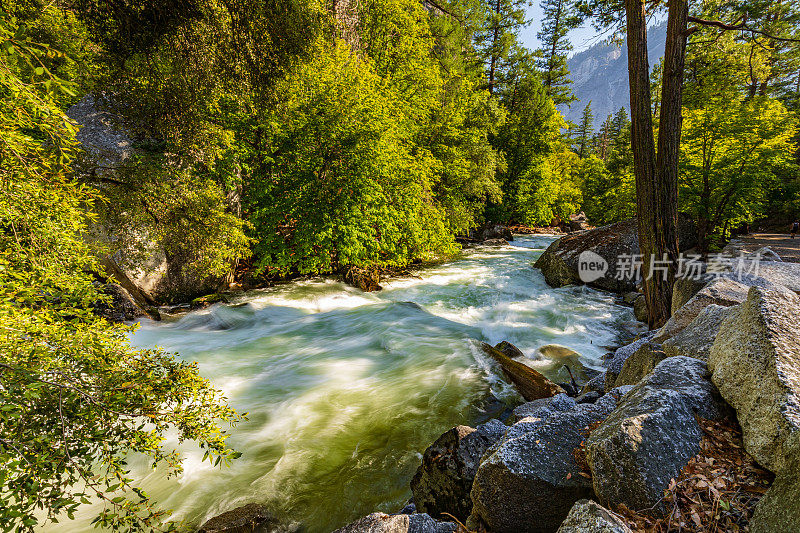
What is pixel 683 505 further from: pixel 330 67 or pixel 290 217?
pixel 330 67

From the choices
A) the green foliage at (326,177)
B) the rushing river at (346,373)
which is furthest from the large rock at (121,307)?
the green foliage at (326,177)

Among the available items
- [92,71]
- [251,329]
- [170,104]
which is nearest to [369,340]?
[251,329]

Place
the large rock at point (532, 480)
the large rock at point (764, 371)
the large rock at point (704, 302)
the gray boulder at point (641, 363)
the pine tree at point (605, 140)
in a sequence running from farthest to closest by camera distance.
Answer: the pine tree at point (605, 140) < the large rock at point (704, 302) < the gray boulder at point (641, 363) < the large rock at point (532, 480) < the large rock at point (764, 371)

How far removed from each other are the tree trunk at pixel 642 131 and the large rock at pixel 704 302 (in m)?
1.90

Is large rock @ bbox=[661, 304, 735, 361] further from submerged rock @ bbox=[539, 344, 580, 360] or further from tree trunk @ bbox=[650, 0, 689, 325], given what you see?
tree trunk @ bbox=[650, 0, 689, 325]

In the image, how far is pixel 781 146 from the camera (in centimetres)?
1205

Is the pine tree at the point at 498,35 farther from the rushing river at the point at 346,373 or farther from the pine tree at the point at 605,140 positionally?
the pine tree at the point at 605,140

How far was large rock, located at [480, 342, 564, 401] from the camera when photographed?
17.1 feet

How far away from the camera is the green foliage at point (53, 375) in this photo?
1.84 meters

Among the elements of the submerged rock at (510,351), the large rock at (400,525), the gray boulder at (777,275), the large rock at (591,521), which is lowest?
the submerged rock at (510,351)

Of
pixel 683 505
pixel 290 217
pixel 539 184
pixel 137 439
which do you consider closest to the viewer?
pixel 683 505

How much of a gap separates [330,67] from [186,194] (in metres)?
6.45

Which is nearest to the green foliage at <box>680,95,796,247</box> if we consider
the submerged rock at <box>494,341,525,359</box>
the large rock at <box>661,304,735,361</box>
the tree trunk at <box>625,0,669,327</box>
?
the tree trunk at <box>625,0,669,327</box>

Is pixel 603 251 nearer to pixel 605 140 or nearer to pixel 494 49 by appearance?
pixel 494 49
